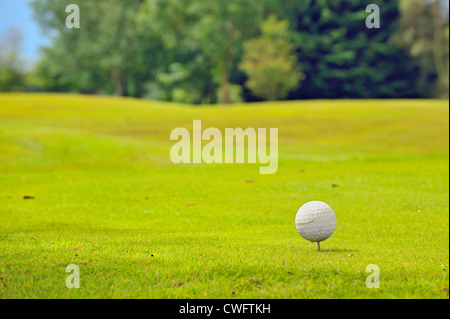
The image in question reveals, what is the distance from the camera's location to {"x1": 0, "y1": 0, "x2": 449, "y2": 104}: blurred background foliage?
69125mm

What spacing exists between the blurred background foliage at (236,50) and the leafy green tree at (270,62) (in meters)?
0.23

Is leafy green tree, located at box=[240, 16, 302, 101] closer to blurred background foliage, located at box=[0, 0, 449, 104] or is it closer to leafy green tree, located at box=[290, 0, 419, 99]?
blurred background foliage, located at box=[0, 0, 449, 104]

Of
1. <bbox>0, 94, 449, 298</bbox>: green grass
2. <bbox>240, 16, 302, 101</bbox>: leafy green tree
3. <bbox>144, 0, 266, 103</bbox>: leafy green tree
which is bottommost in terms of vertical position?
<bbox>0, 94, 449, 298</bbox>: green grass

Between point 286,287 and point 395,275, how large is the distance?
65.9 inches

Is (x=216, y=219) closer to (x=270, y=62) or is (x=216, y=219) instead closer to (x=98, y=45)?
(x=270, y=62)

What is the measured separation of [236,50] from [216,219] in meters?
58.0

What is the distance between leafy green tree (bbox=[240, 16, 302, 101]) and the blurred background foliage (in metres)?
0.23

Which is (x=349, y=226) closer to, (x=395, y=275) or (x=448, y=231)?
(x=448, y=231)

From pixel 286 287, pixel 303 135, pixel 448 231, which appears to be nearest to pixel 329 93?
pixel 303 135

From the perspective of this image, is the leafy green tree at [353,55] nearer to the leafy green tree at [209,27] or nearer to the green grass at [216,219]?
the leafy green tree at [209,27]

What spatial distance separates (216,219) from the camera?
42.7 feet


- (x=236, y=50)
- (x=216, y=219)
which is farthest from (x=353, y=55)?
(x=216, y=219)

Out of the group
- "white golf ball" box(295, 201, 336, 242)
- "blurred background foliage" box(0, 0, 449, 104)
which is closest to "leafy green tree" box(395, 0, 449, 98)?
"blurred background foliage" box(0, 0, 449, 104)
